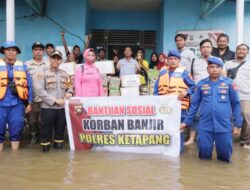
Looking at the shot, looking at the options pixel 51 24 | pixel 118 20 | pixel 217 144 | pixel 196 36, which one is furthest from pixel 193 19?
pixel 217 144

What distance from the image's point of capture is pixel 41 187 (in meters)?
4.04

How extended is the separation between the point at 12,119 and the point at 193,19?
21.7 feet

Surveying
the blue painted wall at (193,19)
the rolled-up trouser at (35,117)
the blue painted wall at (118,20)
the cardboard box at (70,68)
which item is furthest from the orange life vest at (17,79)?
the blue painted wall at (118,20)

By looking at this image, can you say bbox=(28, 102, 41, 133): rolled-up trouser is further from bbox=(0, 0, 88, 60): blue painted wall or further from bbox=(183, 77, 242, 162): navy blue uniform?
bbox=(0, 0, 88, 60): blue painted wall

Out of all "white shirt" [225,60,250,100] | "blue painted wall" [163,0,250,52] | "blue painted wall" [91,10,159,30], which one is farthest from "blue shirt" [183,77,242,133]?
"blue painted wall" [91,10,159,30]

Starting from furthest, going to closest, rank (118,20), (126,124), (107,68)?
(118,20) < (107,68) < (126,124)

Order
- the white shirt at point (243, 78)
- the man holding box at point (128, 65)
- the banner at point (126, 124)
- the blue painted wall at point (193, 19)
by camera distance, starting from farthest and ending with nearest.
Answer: the blue painted wall at point (193, 19) → the man holding box at point (128, 65) → the white shirt at point (243, 78) → the banner at point (126, 124)

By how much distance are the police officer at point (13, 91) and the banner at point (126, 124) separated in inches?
31.3

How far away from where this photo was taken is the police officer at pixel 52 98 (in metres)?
6.02

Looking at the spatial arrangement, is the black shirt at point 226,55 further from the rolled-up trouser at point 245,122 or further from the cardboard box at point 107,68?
the cardboard box at point 107,68

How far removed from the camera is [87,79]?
6160 millimetres

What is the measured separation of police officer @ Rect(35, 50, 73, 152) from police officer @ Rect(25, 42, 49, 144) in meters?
0.38

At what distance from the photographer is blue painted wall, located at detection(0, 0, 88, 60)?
35.4 ft

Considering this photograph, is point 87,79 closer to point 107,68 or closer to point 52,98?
point 52,98
